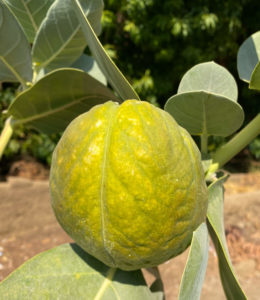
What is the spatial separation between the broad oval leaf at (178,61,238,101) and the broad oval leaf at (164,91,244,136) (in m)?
0.04

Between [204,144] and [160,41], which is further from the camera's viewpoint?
[160,41]

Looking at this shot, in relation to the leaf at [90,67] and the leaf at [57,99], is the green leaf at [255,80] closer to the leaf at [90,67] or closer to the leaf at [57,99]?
the leaf at [57,99]

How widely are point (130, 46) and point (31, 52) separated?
4.43 meters

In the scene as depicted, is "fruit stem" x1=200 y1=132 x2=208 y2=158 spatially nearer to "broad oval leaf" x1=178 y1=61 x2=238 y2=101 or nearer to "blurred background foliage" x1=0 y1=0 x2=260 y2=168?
"broad oval leaf" x1=178 y1=61 x2=238 y2=101

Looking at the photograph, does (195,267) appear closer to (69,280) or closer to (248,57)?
(69,280)

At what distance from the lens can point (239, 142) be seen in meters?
0.55

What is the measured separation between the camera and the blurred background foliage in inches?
166

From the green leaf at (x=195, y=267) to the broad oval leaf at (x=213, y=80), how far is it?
20 centimetres

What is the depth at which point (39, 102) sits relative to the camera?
2.00 feet

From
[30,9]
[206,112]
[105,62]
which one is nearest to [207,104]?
[206,112]

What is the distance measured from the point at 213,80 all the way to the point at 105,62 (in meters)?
0.16

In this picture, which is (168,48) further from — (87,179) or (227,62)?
(87,179)

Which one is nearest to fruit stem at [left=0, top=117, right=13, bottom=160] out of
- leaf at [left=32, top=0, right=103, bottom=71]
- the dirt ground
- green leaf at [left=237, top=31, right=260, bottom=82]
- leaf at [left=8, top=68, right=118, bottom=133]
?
leaf at [left=8, top=68, right=118, bottom=133]

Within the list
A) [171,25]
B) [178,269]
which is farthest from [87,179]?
[171,25]
